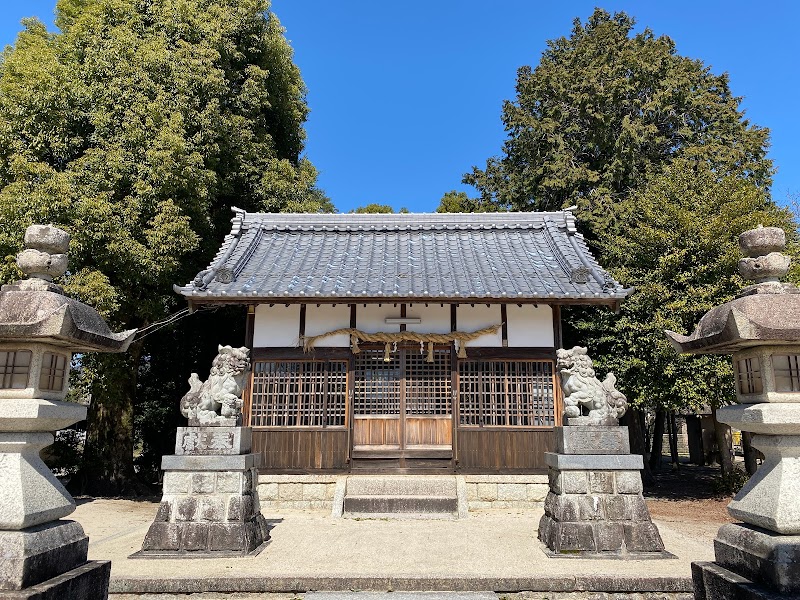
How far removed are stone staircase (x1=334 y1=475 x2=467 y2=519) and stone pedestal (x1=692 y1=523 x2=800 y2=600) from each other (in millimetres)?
6107

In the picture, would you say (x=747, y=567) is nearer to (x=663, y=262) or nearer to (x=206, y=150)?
(x=663, y=262)

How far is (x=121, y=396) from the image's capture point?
13219 millimetres

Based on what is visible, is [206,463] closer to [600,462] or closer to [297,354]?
[297,354]

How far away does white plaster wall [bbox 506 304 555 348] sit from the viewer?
11.4m

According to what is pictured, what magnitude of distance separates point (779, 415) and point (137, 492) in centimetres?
1440

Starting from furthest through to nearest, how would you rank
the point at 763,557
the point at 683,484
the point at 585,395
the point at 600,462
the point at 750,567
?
the point at 683,484 < the point at 585,395 < the point at 600,462 < the point at 750,567 < the point at 763,557

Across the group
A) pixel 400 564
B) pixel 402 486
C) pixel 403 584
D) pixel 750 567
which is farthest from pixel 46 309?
pixel 402 486

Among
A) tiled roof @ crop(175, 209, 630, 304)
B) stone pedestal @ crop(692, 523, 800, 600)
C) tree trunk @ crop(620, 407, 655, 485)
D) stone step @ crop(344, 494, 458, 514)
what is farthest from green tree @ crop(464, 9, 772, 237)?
stone pedestal @ crop(692, 523, 800, 600)

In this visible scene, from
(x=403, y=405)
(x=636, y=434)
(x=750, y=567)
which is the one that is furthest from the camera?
(x=636, y=434)

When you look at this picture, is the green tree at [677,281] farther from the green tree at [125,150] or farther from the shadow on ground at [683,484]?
the green tree at [125,150]

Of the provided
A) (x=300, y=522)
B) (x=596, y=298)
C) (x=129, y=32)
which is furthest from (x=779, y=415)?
(x=129, y=32)

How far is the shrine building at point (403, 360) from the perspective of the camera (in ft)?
35.6

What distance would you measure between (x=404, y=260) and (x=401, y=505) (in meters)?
5.61

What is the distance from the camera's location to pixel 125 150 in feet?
38.2
